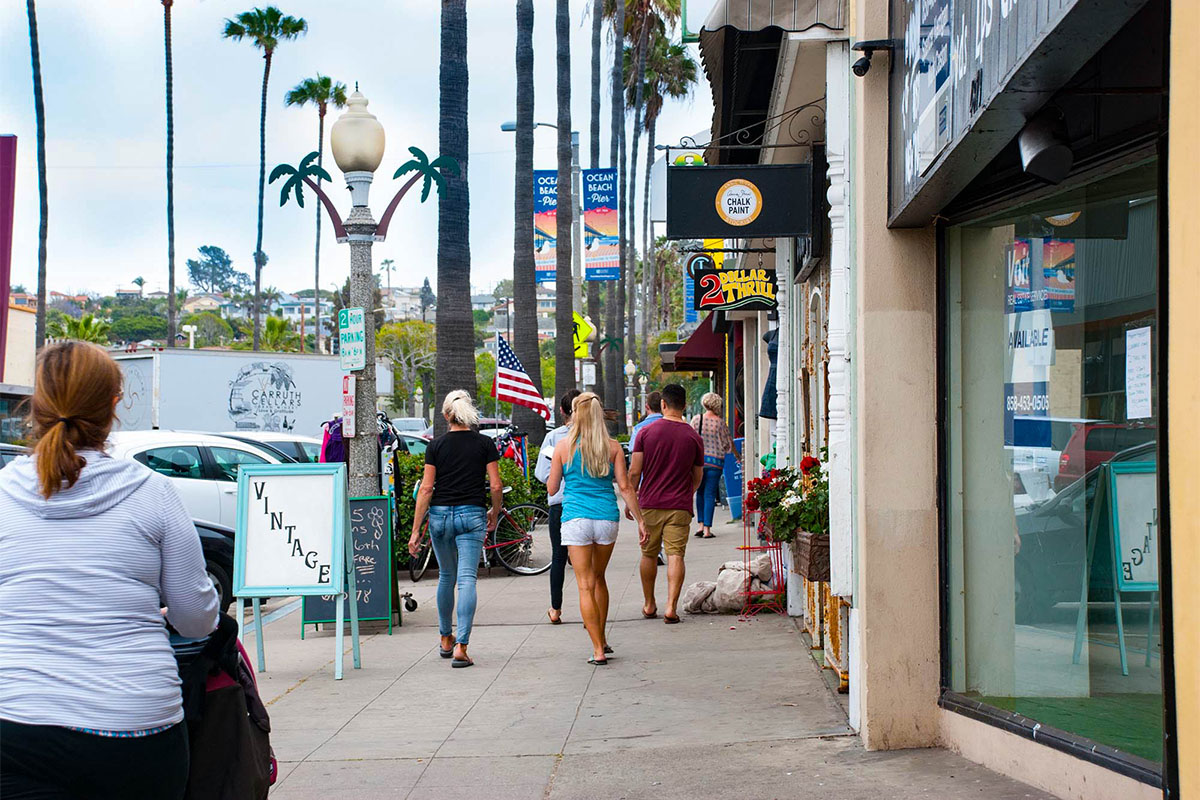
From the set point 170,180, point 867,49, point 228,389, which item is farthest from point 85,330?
point 867,49

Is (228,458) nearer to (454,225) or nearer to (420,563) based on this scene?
(420,563)

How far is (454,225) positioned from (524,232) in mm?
4795

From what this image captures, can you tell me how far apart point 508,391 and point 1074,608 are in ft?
45.3

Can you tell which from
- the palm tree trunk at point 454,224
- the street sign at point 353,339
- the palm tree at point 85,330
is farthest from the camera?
the palm tree at point 85,330

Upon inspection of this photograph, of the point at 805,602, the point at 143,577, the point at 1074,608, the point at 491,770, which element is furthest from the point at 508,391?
the point at 143,577

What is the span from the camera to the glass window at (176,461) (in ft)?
45.1

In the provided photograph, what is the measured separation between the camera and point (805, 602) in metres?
9.96

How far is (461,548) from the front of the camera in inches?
351

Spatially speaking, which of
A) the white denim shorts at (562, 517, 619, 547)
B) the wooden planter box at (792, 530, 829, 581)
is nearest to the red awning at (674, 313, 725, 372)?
the white denim shorts at (562, 517, 619, 547)

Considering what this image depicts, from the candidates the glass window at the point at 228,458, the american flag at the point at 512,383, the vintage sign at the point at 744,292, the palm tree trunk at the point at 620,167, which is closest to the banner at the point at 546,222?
the american flag at the point at 512,383

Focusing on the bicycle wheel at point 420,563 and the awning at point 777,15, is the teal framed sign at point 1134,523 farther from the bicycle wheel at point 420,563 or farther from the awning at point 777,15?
the bicycle wheel at point 420,563

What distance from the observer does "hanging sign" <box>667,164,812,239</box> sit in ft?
24.3

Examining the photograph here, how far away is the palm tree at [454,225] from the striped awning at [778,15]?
1017cm

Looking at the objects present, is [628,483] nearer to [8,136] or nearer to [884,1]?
[884,1]
